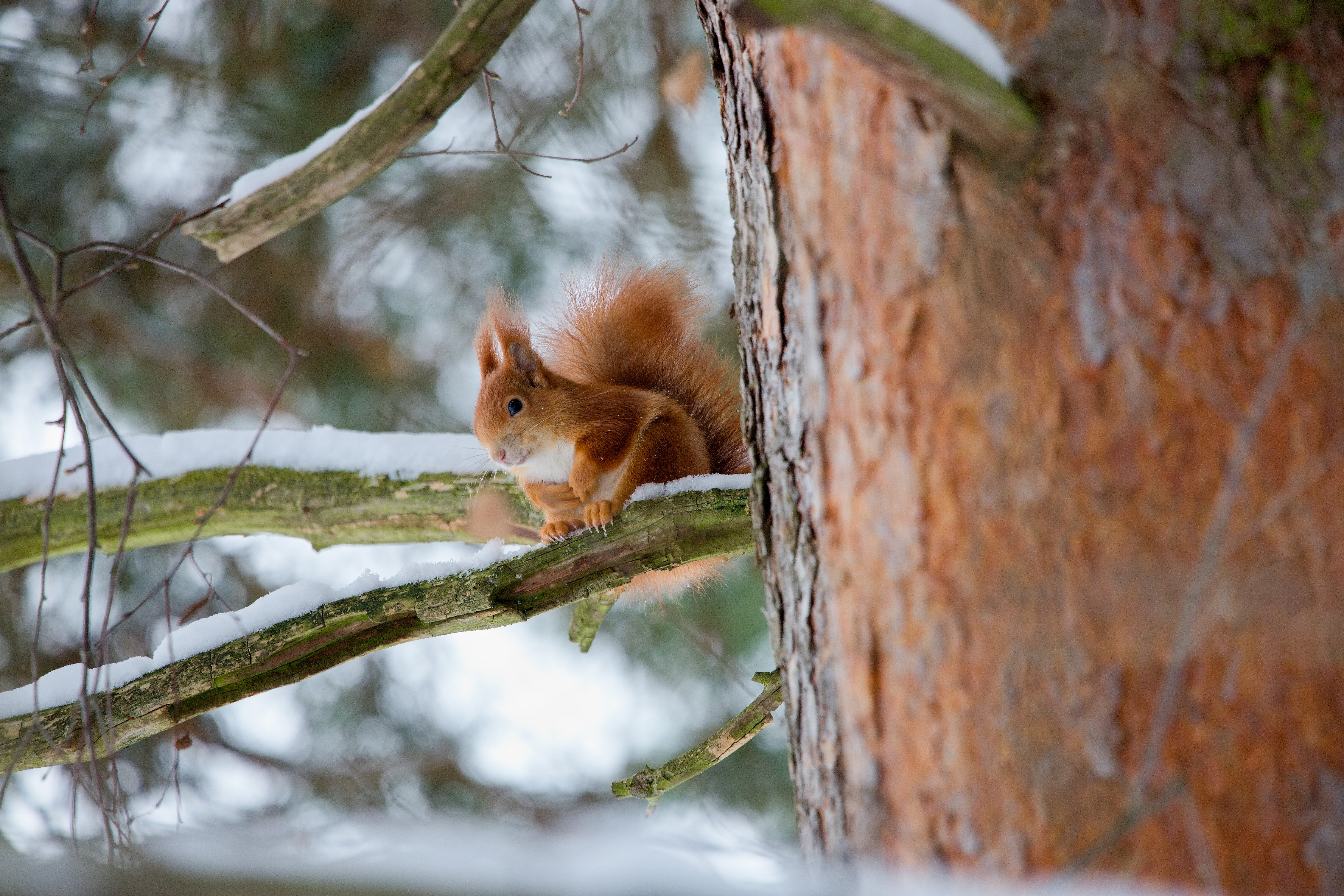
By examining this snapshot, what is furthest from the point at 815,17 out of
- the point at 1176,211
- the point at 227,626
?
the point at 227,626

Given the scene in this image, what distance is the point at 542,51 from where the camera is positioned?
241 cm

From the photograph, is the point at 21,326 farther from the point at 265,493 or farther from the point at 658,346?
the point at 658,346

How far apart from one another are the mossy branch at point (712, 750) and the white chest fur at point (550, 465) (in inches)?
24.6

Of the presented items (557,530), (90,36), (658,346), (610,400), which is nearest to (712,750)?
(557,530)

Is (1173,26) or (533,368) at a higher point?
(533,368)

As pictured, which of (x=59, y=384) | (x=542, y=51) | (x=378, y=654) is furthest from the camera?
(x=378, y=654)

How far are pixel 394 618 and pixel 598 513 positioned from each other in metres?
0.35

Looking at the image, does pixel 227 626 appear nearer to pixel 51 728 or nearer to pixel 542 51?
pixel 51 728

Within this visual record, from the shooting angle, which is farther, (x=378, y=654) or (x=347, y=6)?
(x=378, y=654)

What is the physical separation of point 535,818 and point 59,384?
2.03 m

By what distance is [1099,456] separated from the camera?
636 mm

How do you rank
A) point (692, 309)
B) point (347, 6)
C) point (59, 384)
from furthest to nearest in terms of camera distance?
point (347, 6) < point (692, 309) < point (59, 384)

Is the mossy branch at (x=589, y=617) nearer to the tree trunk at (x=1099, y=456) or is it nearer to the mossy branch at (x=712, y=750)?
the mossy branch at (x=712, y=750)

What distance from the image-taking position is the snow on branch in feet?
5.58
